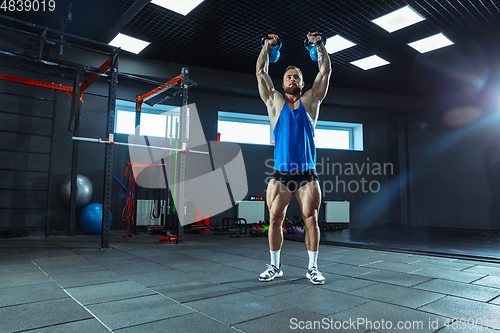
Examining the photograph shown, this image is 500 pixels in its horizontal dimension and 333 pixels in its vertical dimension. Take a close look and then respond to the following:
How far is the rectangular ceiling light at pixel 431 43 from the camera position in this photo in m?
5.39

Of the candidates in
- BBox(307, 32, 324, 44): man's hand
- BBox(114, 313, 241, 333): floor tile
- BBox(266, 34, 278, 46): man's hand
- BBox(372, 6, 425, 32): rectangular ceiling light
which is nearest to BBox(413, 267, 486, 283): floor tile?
BBox(114, 313, 241, 333): floor tile

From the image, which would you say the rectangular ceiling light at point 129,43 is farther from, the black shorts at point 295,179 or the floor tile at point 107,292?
the floor tile at point 107,292

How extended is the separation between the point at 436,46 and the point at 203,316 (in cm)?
617

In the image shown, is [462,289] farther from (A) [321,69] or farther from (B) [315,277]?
(A) [321,69]

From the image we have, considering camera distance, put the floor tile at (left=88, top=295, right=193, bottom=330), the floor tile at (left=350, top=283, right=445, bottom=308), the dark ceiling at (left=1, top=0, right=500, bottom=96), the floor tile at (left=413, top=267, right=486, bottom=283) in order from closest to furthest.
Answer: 1. the floor tile at (left=88, top=295, right=193, bottom=330)
2. the floor tile at (left=350, top=283, right=445, bottom=308)
3. the floor tile at (left=413, top=267, right=486, bottom=283)
4. the dark ceiling at (left=1, top=0, right=500, bottom=96)

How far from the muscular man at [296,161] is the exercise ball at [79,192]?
13.1ft

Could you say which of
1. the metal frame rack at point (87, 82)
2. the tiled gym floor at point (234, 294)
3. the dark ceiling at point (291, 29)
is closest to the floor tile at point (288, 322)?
the tiled gym floor at point (234, 294)

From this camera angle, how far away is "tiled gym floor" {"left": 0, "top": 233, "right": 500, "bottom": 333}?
1.36 m

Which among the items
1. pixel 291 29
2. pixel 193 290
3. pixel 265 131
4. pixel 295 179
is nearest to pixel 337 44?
pixel 291 29

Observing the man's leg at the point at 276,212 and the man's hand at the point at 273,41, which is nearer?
the man's leg at the point at 276,212

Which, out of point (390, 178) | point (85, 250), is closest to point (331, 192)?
point (390, 178)

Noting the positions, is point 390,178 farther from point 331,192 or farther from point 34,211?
point 34,211

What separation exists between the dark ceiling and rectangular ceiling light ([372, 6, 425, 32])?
0.30ft

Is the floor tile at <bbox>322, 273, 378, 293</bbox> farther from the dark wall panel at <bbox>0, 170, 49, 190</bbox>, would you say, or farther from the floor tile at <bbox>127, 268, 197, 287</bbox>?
the dark wall panel at <bbox>0, 170, 49, 190</bbox>
